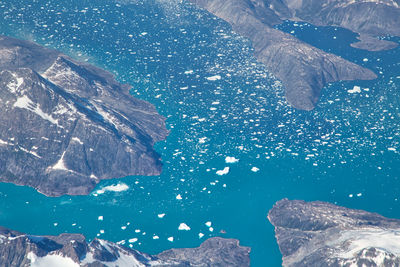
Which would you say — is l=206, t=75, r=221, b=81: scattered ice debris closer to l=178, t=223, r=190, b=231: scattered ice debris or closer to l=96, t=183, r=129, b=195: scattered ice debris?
l=96, t=183, r=129, b=195: scattered ice debris

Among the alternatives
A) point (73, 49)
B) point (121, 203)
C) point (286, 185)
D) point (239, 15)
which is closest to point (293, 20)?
point (239, 15)

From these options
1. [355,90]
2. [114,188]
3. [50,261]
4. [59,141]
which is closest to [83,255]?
[50,261]

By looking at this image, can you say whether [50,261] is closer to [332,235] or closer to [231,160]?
[231,160]

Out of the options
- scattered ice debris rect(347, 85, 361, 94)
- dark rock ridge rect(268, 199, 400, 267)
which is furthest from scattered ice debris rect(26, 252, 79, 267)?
scattered ice debris rect(347, 85, 361, 94)

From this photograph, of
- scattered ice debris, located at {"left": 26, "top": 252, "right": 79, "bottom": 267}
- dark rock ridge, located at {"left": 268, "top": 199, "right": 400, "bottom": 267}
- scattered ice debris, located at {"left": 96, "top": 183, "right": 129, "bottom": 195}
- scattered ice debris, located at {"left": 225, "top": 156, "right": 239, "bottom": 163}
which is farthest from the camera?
scattered ice debris, located at {"left": 225, "top": 156, "right": 239, "bottom": 163}

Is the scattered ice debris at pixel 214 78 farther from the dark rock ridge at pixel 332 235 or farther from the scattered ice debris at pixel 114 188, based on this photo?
the dark rock ridge at pixel 332 235

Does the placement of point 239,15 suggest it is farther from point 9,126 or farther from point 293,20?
point 9,126
